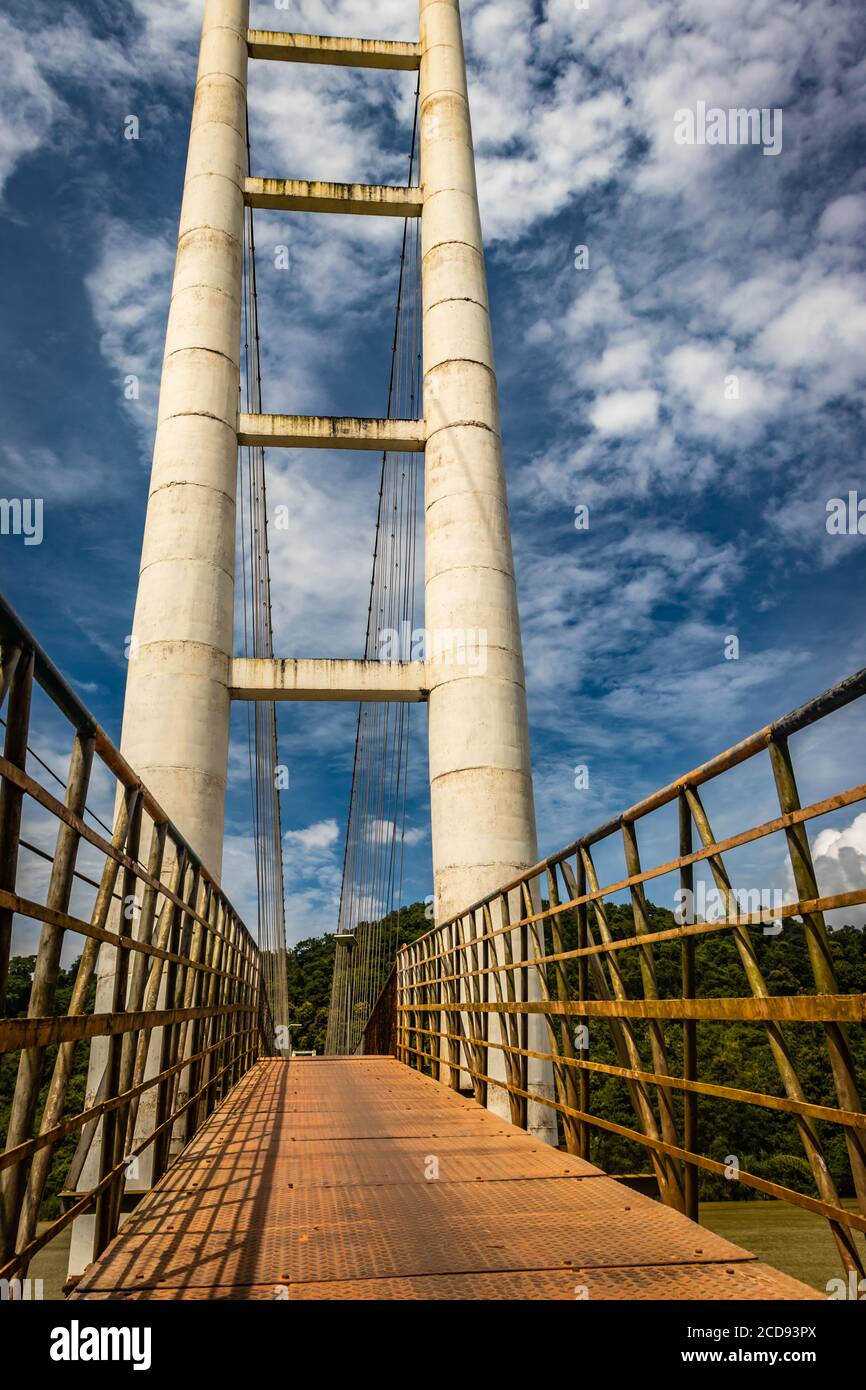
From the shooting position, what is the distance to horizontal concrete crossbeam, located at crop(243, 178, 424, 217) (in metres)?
14.5

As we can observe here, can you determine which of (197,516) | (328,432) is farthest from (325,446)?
(197,516)

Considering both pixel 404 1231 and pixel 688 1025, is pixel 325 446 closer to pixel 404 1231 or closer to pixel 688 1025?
pixel 688 1025

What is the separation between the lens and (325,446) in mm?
13484

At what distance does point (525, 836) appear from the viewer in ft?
38.5

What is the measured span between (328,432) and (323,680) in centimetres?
353

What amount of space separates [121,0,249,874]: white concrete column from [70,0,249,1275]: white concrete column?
2 centimetres

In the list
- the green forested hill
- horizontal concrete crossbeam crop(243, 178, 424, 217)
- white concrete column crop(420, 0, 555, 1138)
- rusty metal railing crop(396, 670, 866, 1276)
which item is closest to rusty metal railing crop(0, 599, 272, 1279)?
rusty metal railing crop(396, 670, 866, 1276)

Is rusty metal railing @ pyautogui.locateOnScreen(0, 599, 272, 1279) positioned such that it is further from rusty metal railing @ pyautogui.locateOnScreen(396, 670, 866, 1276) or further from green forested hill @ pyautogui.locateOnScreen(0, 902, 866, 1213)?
green forested hill @ pyautogui.locateOnScreen(0, 902, 866, 1213)

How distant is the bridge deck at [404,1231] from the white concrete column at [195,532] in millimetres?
5625

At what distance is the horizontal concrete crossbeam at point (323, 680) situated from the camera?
12219mm
